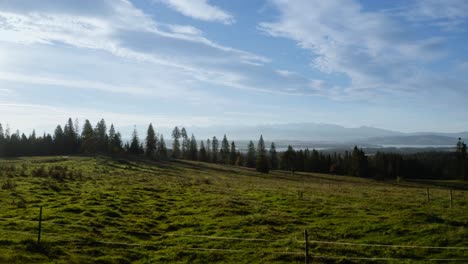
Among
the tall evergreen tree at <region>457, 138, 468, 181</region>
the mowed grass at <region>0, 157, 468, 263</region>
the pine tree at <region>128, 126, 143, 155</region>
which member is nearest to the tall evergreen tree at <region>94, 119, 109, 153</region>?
the pine tree at <region>128, 126, 143, 155</region>

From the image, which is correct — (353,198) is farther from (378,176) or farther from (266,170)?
(378,176)

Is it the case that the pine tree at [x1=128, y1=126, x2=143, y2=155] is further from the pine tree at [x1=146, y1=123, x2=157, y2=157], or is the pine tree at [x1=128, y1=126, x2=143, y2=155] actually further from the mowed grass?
the mowed grass

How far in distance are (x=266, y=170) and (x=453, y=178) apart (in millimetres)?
69578

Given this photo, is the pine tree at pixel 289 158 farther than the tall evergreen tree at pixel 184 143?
No

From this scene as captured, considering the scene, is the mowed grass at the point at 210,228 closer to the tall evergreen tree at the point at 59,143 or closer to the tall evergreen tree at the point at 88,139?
the tall evergreen tree at the point at 88,139

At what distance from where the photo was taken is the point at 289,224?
2117 cm

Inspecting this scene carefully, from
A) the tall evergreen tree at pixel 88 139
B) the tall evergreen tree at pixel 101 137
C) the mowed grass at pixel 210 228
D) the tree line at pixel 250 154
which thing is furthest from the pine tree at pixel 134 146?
the mowed grass at pixel 210 228

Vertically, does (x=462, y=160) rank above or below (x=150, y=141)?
below

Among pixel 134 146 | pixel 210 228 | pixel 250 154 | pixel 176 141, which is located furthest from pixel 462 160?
pixel 210 228

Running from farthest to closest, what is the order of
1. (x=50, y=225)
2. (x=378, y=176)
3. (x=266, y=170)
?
1. (x=378, y=176)
2. (x=266, y=170)
3. (x=50, y=225)

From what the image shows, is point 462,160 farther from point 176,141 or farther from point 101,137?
point 101,137

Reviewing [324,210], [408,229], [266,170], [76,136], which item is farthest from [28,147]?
[408,229]

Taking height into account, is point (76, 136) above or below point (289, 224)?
above

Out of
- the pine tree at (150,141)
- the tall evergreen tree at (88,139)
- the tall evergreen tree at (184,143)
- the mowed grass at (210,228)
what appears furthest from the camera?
A: the tall evergreen tree at (184,143)
